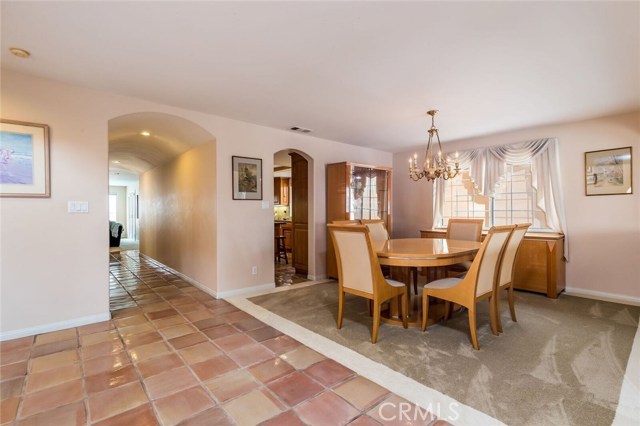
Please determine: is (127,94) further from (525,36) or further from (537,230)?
(537,230)

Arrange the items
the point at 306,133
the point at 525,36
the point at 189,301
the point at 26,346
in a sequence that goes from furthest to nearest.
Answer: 1. the point at 306,133
2. the point at 189,301
3. the point at 26,346
4. the point at 525,36

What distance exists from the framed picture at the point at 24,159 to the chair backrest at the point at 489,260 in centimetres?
388

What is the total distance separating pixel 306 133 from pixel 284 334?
10.2 ft

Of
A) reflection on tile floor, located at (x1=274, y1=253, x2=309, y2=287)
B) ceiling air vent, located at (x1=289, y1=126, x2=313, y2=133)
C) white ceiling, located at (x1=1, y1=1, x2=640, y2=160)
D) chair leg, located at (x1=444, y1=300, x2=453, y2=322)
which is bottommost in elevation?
reflection on tile floor, located at (x1=274, y1=253, x2=309, y2=287)

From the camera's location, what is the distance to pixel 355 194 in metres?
4.99

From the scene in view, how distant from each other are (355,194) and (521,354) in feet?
10.3

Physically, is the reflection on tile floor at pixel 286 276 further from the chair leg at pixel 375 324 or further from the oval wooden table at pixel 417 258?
the chair leg at pixel 375 324

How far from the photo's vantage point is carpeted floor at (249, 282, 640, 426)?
176 centimetres

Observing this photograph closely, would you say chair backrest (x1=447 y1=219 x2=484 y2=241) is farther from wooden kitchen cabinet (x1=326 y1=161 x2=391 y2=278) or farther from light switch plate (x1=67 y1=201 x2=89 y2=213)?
light switch plate (x1=67 y1=201 x2=89 y2=213)

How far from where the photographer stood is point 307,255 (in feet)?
17.5

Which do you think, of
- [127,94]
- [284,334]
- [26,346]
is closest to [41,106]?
[127,94]

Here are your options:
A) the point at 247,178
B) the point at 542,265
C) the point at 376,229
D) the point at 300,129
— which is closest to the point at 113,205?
the point at 247,178

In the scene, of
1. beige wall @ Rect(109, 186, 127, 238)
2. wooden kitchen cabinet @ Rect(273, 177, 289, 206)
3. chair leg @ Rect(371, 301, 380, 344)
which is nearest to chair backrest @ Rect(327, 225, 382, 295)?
chair leg @ Rect(371, 301, 380, 344)

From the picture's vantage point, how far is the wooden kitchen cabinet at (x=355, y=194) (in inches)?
190
